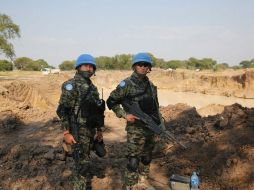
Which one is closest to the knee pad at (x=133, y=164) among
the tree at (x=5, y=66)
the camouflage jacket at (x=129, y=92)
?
the camouflage jacket at (x=129, y=92)

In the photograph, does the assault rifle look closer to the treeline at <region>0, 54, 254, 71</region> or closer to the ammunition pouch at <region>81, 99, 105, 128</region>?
the ammunition pouch at <region>81, 99, 105, 128</region>

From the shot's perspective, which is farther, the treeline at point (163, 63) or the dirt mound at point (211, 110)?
the treeline at point (163, 63)

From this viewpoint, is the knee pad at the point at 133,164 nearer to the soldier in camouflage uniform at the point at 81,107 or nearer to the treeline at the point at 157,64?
the soldier in camouflage uniform at the point at 81,107

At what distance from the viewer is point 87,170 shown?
451 cm

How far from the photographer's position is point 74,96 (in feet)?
14.0

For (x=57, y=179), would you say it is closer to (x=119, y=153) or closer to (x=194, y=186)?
(x=119, y=153)

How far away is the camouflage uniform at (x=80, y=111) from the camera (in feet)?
13.9

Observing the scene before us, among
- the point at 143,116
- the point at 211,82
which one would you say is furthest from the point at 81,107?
the point at 211,82

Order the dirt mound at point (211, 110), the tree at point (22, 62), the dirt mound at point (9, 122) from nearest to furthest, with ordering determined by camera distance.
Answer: the dirt mound at point (9, 122)
the dirt mound at point (211, 110)
the tree at point (22, 62)

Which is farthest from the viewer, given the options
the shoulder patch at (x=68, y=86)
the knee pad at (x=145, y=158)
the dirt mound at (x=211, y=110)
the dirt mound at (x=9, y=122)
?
the dirt mound at (x=211, y=110)

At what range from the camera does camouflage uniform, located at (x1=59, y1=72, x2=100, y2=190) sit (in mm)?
4238

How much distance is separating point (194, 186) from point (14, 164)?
142 inches

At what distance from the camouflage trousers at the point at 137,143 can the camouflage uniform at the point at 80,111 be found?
50 centimetres

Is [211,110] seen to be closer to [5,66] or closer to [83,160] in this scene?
[83,160]
